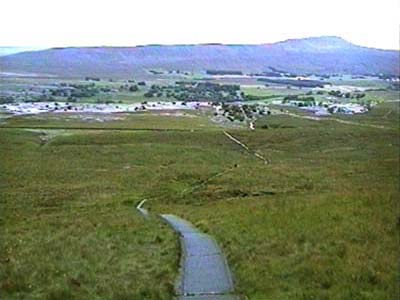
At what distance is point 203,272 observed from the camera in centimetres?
1148

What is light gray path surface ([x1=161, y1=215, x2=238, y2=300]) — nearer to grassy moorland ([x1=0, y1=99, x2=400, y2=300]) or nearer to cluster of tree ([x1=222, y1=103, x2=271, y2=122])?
A: grassy moorland ([x1=0, y1=99, x2=400, y2=300])

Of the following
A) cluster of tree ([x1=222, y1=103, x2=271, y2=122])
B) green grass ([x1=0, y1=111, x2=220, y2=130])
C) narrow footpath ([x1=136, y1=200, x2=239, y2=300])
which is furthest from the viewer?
cluster of tree ([x1=222, y1=103, x2=271, y2=122])

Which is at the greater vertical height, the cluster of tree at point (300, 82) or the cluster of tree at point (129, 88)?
the cluster of tree at point (300, 82)

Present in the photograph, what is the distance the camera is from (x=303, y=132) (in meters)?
82.1

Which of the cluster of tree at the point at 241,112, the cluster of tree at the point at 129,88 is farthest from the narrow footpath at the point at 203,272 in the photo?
the cluster of tree at the point at 129,88

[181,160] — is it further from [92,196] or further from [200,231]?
[200,231]

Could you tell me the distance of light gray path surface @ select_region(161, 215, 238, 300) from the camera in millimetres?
9936

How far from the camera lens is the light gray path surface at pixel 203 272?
9936 mm

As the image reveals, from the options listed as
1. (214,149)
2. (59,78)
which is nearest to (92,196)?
(214,149)

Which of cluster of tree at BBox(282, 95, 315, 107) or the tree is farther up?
cluster of tree at BBox(282, 95, 315, 107)

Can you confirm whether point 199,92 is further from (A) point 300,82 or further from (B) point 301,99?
(B) point 301,99

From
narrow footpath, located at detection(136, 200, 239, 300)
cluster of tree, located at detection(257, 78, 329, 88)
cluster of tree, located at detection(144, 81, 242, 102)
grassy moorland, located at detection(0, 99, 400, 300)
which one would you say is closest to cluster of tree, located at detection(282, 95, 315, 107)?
cluster of tree, located at detection(257, 78, 329, 88)

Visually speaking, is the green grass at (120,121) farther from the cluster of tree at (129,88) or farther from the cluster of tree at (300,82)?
the cluster of tree at (129,88)

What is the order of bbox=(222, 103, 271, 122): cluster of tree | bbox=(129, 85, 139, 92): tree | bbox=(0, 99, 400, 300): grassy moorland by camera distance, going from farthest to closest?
bbox=(129, 85, 139, 92): tree → bbox=(222, 103, 271, 122): cluster of tree → bbox=(0, 99, 400, 300): grassy moorland
